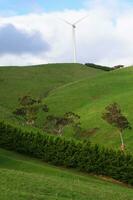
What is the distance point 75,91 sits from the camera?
14112 cm

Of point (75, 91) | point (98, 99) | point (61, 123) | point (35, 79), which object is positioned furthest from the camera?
point (35, 79)

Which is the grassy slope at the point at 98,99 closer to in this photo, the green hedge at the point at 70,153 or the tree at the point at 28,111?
the tree at the point at 28,111

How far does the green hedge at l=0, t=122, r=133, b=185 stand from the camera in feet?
200

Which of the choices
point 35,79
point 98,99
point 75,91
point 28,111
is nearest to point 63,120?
point 28,111

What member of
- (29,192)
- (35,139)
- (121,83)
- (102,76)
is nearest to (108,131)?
(35,139)

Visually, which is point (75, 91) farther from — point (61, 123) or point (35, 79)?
point (61, 123)

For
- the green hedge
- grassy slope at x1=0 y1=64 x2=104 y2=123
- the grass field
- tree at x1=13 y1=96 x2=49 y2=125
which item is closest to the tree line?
tree at x1=13 y1=96 x2=49 y2=125

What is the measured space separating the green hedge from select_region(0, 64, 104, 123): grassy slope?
Answer: 61100 mm

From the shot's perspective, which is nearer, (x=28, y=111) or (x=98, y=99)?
(x=28, y=111)

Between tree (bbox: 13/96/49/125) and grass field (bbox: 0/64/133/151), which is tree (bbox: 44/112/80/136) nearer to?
grass field (bbox: 0/64/133/151)

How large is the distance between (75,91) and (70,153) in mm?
77922

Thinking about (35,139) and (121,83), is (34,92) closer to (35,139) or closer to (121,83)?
(121,83)

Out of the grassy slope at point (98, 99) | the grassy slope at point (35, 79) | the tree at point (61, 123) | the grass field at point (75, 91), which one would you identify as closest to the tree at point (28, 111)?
the grass field at point (75, 91)

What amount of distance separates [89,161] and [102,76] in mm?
96818
